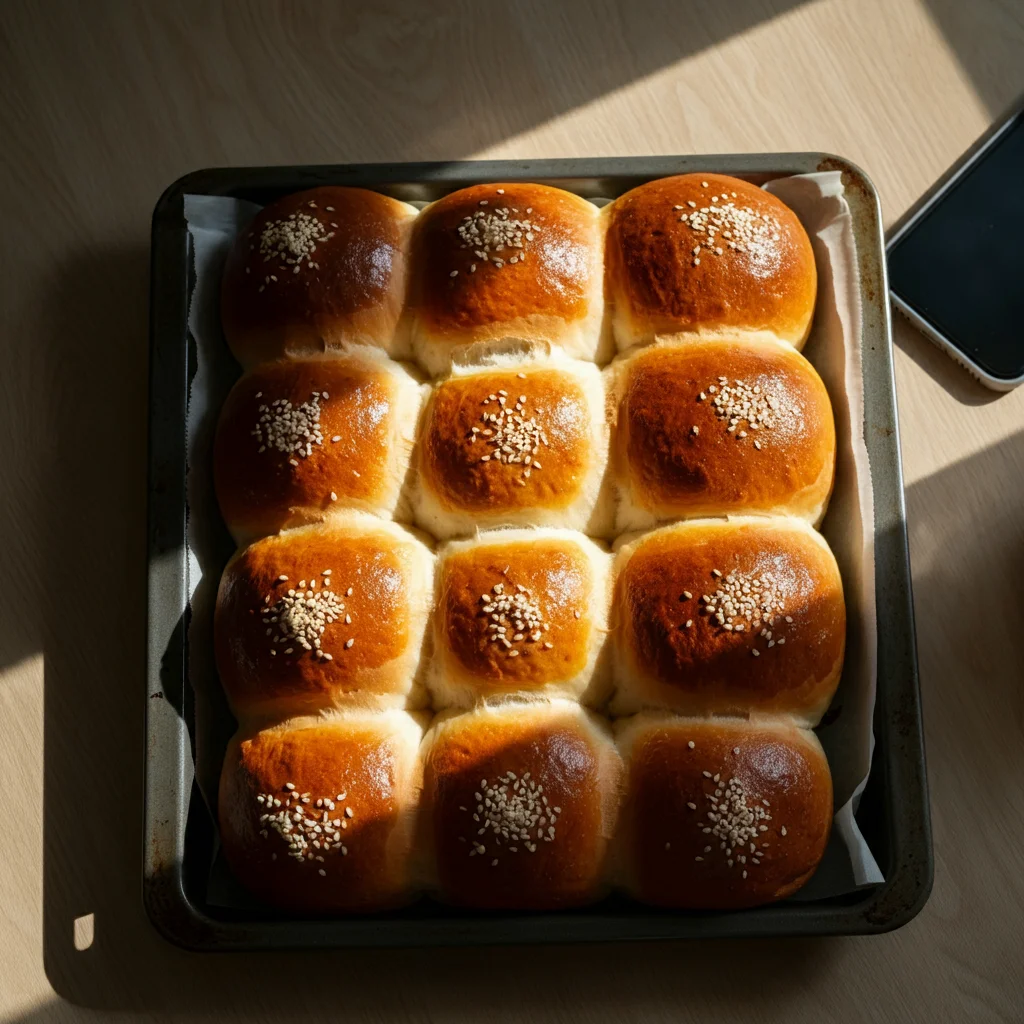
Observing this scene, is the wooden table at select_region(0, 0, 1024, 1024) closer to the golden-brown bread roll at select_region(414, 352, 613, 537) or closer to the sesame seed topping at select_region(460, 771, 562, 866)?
the sesame seed topping at select_region(460, 771, 562, 866)

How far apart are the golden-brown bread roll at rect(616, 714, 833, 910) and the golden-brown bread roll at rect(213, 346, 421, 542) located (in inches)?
19.2

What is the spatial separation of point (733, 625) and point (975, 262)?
0.71 metres

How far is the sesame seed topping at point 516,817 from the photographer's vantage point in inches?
48.9

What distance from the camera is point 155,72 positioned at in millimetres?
1672

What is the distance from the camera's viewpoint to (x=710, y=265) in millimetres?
1382

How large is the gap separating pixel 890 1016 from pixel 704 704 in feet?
1.62

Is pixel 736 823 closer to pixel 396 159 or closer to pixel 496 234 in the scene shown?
pixel 496 234

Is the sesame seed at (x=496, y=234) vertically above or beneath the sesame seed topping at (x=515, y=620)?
above

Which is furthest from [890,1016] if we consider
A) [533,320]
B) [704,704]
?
[533,320]

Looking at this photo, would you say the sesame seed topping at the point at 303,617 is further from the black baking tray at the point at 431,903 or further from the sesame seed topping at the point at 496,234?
the sesame seed topping at the point at 496,234

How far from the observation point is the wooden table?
1384 millimetres

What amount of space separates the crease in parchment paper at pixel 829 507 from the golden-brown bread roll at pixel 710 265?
0.19ft

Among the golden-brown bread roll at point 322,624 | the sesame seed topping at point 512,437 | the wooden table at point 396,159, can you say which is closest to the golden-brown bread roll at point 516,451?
the sesame seed topping at point 512,437

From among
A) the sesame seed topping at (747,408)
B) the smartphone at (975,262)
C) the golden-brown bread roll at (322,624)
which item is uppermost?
the smartphone at (975,262)
